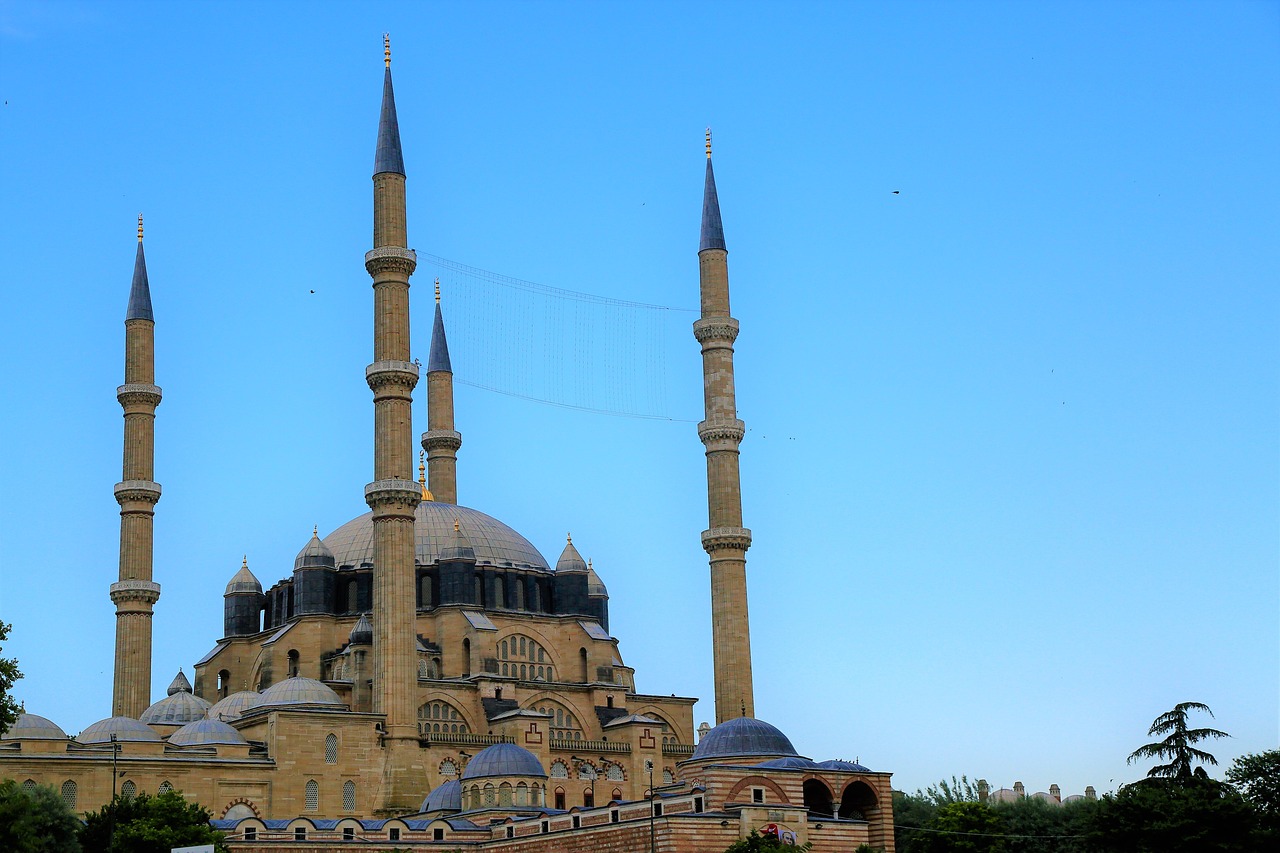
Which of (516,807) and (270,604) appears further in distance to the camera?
(270,604)

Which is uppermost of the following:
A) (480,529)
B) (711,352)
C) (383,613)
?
(711,352)

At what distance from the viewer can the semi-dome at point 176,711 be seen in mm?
51219

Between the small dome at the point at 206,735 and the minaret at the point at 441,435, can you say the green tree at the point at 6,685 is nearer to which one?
the small dome at the point at 206,735

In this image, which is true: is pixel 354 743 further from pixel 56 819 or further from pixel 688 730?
pixel 688 730

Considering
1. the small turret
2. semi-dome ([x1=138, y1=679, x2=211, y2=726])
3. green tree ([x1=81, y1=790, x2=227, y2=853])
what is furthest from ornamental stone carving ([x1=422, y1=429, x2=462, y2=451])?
green tree ([x1=81, y1=790, x2=227, y2=853])

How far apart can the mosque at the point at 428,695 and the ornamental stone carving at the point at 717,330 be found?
9 cm

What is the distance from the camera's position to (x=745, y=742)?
140 ft

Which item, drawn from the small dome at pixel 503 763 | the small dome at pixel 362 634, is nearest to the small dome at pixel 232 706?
the small dome at pixel 362 634

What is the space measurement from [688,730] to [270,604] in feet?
47.6

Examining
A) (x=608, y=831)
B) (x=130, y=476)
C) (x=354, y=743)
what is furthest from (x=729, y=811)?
(x=130, y=476)

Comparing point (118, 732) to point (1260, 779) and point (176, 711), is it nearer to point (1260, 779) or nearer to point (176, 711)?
point (176, 711)

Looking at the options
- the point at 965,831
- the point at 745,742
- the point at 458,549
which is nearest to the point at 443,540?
the point at 458,549

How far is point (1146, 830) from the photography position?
124 feet

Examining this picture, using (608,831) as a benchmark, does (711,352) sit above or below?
above
